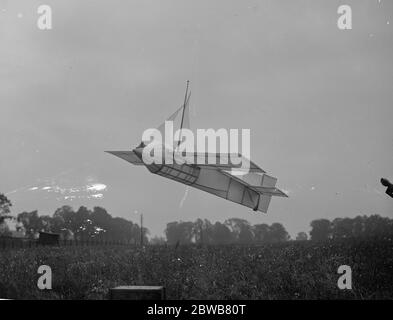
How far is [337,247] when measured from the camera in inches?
515

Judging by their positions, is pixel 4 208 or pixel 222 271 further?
pixel 4 208

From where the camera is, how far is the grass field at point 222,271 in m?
11.1

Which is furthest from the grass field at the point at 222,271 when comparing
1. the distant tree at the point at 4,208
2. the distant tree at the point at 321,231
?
the distant tree at the point at 4,208

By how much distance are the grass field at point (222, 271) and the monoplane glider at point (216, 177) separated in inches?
82.9

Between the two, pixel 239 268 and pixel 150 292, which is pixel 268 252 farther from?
pixel 150 292

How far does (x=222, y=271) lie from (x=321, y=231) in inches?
276

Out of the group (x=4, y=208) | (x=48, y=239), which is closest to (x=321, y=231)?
(x=48, y=239)

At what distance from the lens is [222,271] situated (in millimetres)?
12484

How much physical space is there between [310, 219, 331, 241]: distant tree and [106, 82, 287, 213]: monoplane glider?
4053 millimetres

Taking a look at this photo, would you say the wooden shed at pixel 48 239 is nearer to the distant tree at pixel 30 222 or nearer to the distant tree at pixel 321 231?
the distant tree at pixel 321 231

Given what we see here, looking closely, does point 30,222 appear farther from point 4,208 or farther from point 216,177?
point 216,177
